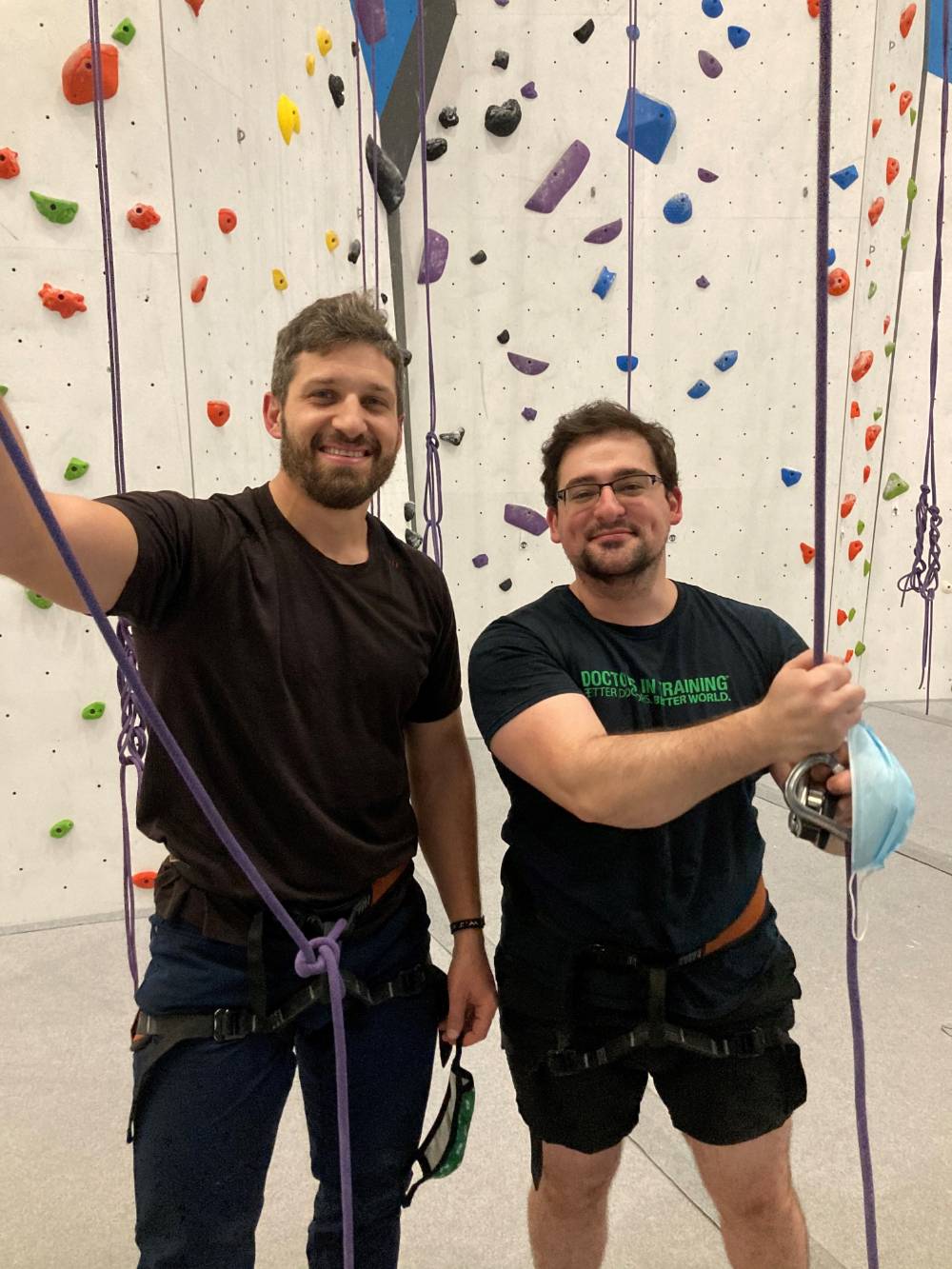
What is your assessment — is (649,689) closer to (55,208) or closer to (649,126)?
(55,208)

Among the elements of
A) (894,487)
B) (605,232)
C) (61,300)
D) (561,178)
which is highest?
(561,178)

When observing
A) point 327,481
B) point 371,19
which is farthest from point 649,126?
point 327,481

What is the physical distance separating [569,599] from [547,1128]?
0.59 meters

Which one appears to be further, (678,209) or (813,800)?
(678,209)

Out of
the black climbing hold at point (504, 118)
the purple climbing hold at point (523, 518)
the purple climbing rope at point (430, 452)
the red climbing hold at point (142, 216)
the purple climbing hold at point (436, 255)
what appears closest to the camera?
the red climbing hold at point (142, 216)

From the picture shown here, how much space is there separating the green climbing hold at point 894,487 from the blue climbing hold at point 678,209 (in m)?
1.50

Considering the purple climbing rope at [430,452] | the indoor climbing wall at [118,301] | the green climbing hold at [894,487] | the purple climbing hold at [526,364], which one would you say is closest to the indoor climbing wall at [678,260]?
the purple climbing hold at [526,364]

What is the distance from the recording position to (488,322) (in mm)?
3225

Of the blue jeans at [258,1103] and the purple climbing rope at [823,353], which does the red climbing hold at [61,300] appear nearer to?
the blue jeans at [258,1103]

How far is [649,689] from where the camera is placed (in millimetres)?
884

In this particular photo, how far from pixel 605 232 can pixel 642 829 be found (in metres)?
2.90

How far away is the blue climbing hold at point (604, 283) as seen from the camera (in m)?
3.21

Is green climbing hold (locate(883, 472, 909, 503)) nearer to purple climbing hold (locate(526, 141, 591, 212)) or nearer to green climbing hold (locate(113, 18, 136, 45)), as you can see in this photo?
purple climbing hold (locate(526, 141, 591, 212))

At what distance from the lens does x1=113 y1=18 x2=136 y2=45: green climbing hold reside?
1.76 meters
